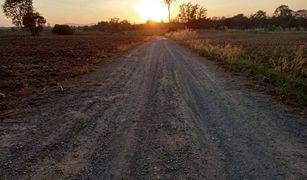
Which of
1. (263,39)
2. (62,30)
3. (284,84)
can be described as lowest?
(263,39)

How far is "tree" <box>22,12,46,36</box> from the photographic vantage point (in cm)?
7856

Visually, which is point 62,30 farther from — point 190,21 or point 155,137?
point 155,137

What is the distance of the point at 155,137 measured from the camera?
21.7ft

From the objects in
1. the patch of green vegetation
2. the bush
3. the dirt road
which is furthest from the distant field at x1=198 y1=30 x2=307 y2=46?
the bush

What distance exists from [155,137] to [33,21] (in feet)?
256

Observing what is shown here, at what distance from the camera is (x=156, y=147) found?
20.0 ft

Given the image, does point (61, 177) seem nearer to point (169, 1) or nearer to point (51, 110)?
point (51, 110)

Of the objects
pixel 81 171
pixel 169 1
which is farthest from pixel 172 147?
pixel 169 1

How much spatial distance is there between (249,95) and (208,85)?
1911 mm

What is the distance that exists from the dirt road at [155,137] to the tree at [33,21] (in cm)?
7247

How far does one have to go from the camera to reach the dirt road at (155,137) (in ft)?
17.1

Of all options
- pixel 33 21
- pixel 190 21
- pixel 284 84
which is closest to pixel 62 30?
pixel 33 21

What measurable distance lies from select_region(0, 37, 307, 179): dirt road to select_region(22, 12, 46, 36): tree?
7247 centimetres

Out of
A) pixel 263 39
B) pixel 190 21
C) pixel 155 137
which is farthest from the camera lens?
pixel 190 21
